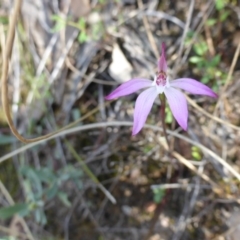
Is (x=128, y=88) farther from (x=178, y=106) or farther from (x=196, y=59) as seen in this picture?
(x=196, y=59)

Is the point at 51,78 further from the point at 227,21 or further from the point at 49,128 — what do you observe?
the point at 227,21

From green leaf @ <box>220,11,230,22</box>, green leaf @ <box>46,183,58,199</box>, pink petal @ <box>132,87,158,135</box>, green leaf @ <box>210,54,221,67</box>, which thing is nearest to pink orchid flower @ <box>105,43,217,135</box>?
pink petal @ <box>132,87,158,135</box>

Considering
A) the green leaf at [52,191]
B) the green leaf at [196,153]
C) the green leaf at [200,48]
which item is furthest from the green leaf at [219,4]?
the green leaf at [52,191]

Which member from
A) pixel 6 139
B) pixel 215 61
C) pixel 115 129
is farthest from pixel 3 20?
pixel 215 61

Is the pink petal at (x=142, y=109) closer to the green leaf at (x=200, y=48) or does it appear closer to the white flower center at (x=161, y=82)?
the white flower center at (x=161, y=82)

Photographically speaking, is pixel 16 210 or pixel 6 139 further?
pixel 6 139
